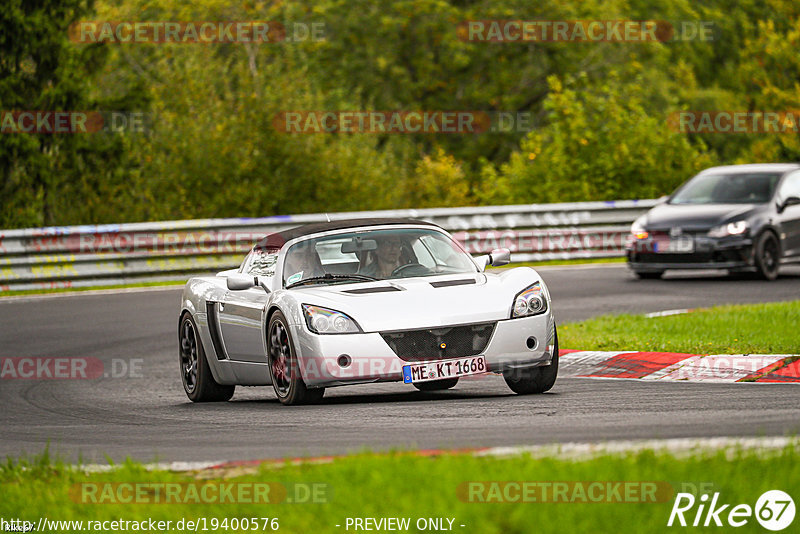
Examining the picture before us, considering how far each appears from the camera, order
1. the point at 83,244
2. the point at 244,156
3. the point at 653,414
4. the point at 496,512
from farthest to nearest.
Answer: the point at 244,156
the point at 83,244
the point at 653,414
the point at 496,512

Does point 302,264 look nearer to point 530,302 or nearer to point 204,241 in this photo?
point 530,302

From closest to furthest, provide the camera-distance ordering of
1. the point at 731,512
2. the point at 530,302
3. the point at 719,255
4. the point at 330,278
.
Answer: the point at 731,512 → the point at 530,302 → the point at 330,278 → the point at 719,255

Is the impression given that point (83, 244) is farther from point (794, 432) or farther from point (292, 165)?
point (794, 432)

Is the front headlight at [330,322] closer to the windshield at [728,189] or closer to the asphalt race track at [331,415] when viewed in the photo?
the asphalt race track at [331,415]

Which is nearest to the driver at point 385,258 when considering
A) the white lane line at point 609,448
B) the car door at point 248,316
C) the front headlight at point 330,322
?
the car door at point 248,316

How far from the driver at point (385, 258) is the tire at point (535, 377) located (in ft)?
4.04

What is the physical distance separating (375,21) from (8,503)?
4707cm

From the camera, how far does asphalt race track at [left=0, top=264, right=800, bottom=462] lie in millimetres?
7445

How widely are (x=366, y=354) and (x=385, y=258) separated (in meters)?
1.46

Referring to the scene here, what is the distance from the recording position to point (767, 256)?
796 inches

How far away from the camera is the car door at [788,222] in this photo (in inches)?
806

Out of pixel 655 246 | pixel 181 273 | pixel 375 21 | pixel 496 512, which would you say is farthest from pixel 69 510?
pixel 375 21

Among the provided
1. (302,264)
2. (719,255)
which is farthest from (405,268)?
(719,255)

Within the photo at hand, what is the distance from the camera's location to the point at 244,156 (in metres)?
28.7
